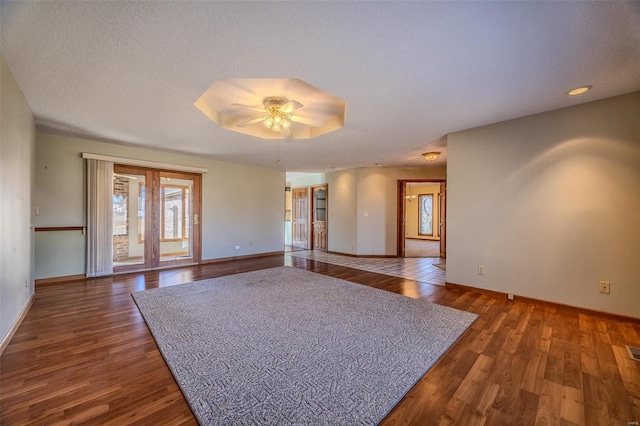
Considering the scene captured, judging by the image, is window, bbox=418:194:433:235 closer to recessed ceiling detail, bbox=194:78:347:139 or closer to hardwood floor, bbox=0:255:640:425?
hardwood floor, bbox=0:255:640:425

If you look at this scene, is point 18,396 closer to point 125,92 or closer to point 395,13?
point 125,92

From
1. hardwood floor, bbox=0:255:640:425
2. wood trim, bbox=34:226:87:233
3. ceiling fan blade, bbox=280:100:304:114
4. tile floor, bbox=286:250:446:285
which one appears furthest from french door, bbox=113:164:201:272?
ceiling fan blade, bbox=280:100:304:114

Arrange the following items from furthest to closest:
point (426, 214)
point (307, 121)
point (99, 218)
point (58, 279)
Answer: point (426, 214), point (99, 218), point (58, 279), point (307, 121)

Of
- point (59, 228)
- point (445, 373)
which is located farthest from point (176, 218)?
point (445, 373)

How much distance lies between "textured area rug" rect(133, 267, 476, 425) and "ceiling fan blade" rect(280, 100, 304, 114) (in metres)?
2.45

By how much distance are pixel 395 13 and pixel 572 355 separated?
121 inches

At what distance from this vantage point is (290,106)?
2.97 meters

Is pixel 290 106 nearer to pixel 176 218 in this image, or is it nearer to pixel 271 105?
pixel 271 105

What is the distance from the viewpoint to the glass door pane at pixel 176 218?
5488 mm

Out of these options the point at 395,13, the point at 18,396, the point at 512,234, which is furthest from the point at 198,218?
the point at 512,234

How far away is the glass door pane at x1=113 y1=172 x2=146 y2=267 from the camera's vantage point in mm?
4934

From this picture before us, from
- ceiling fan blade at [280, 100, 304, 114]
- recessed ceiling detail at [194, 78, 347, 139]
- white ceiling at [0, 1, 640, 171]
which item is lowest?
ceiling fan blade at [280, 100, 304, 114]

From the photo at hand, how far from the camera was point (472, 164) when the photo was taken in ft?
12.8

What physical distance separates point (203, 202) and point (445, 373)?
5776 mm
